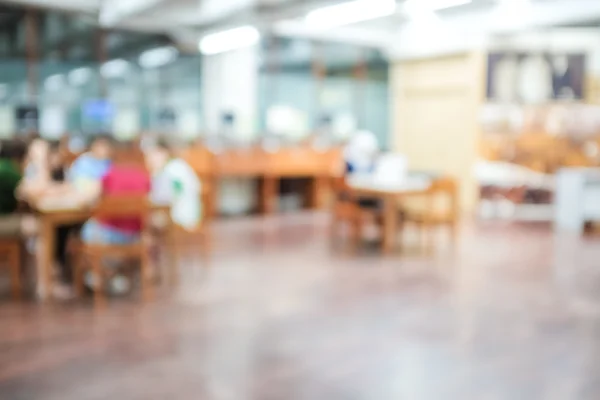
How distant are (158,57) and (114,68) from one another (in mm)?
797

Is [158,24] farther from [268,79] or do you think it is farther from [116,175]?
[116,175]

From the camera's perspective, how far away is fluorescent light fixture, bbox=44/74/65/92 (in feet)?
32.0

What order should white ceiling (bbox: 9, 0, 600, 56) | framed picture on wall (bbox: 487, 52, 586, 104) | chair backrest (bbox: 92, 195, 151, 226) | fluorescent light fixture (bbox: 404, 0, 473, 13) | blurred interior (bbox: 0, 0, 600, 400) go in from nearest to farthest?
blurred interior (bbox: 0, 0, 600, 400) → chair backrest (bbox: 92, 195, 151, 226) → fluorescent light fixture (bbox: 404, 0, 473, 13) → white ceiling (bbox: 9, 0, 600, 56) → framed picture on wall (bbox: 487, 52, 586, 104)

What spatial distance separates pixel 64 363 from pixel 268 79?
7.98 m

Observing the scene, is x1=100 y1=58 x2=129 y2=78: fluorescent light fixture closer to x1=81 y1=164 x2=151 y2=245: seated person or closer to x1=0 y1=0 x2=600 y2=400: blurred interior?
x1=0 y1=0 x2=600 y2=400: blurred interior

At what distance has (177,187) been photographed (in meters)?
6.18

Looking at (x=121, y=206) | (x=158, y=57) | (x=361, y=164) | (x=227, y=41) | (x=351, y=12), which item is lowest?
A: (x=121, y=206)

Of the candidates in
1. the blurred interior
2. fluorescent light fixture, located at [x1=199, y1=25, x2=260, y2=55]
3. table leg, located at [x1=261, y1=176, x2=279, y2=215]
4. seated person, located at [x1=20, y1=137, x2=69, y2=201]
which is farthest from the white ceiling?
seated person, located at [x1=20, y1=137, x2=69, y2=201]

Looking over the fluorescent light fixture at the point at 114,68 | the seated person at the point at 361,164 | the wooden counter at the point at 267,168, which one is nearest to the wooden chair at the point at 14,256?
the seated person at the point at 361,164

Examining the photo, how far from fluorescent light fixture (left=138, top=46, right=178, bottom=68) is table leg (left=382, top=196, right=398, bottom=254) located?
4.85 m

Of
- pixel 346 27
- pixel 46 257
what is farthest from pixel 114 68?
pixel 46 257

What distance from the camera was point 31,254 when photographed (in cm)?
729

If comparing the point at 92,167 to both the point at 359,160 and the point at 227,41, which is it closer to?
the point at 359,160

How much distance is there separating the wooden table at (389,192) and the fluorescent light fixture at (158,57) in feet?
14.2
